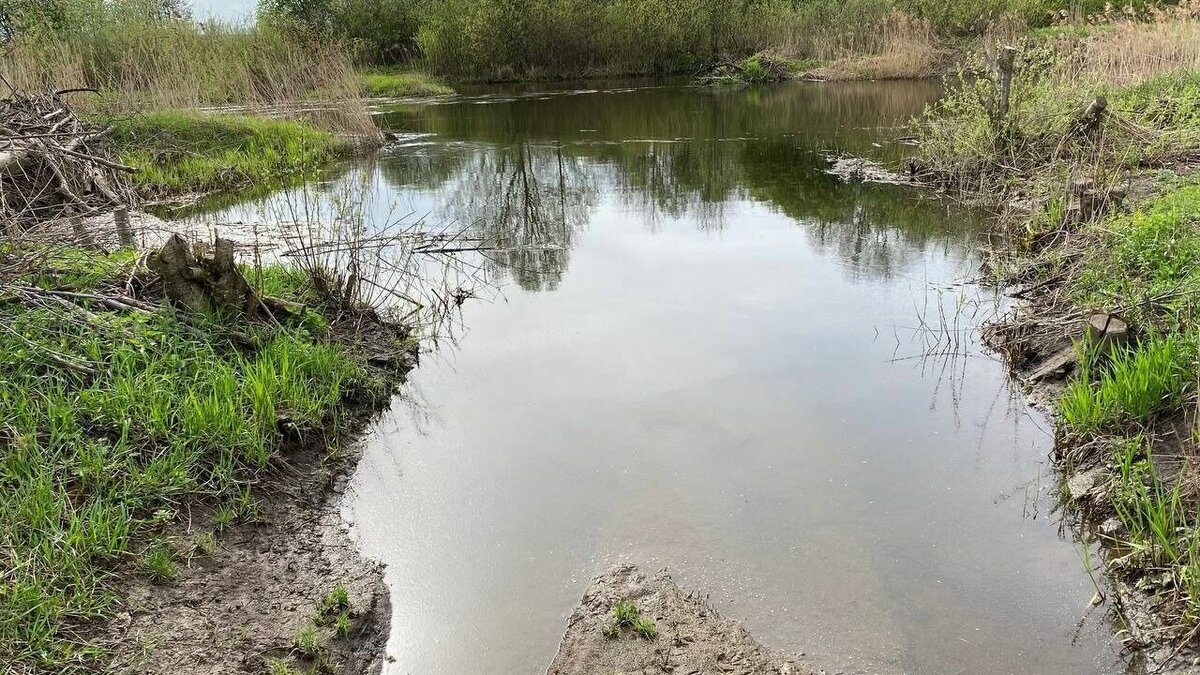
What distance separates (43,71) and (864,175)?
1129 cm

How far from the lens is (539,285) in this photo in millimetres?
6812

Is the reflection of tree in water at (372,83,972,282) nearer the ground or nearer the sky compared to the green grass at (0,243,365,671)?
nearer the sky

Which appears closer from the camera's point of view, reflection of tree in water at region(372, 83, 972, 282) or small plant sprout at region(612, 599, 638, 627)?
small plant sprout at region(612, 599, 638, 627)

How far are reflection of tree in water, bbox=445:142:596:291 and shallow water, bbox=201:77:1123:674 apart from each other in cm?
7

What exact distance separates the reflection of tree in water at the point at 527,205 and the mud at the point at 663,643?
4019 mm

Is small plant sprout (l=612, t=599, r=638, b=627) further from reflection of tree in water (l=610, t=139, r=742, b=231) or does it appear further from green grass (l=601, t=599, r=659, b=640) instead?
reflection of tree in water (l=610, t=139, r=742, b=231)

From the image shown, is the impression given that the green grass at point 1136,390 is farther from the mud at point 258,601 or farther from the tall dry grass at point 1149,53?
the tall dry grass at point 1149,53

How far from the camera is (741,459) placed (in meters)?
4.05

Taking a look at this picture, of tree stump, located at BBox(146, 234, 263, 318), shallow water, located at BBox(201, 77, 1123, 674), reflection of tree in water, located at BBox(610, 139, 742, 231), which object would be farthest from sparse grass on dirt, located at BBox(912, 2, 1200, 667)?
tree stump, located at BBox(146, 234, 263, 318)

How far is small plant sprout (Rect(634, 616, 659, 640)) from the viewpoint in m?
2.82

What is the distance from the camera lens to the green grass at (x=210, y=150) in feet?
33.2

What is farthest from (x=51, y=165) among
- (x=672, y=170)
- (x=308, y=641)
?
(x=672, y=170)

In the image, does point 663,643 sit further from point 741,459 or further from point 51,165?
point 51,165

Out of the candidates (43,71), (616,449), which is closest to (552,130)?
(43,71)
